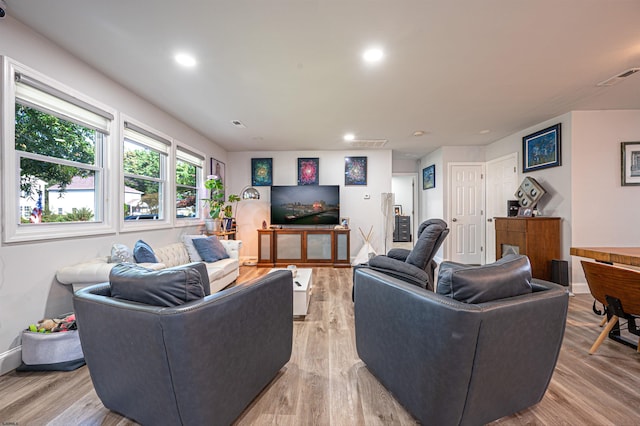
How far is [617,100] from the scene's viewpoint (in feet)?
10.6

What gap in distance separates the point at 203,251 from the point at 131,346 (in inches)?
105

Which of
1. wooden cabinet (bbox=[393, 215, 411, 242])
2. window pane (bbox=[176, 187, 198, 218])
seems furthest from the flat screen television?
wooden cabinet (bbox=[393, 215, 411, 242])

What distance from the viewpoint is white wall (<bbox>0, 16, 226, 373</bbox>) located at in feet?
6.09

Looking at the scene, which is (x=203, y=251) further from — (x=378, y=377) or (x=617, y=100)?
(x=617, y=100)

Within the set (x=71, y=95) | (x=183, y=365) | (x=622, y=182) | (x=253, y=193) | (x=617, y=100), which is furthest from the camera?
(x=253, y=193)

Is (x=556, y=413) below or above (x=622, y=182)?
below

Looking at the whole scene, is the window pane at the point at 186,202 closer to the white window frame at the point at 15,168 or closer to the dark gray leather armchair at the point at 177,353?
the white window frame at the point at 15,168

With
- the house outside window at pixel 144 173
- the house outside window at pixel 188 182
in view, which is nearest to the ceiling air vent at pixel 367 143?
the house outside window at pixel 188 182

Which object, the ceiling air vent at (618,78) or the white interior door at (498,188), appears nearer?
the ceiling air vent at (618,78)

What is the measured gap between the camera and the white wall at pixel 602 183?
138 inches

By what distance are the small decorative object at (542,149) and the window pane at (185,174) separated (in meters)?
5.65

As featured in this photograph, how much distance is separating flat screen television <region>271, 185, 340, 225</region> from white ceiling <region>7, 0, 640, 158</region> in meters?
1.99

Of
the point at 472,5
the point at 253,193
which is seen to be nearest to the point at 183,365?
the point at 472,5

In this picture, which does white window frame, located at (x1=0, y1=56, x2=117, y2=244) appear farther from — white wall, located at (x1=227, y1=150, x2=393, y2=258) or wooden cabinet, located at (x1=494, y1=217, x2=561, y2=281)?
wooden cabinet, located at (x1=494, y1=217, x2=561, y2=281)
